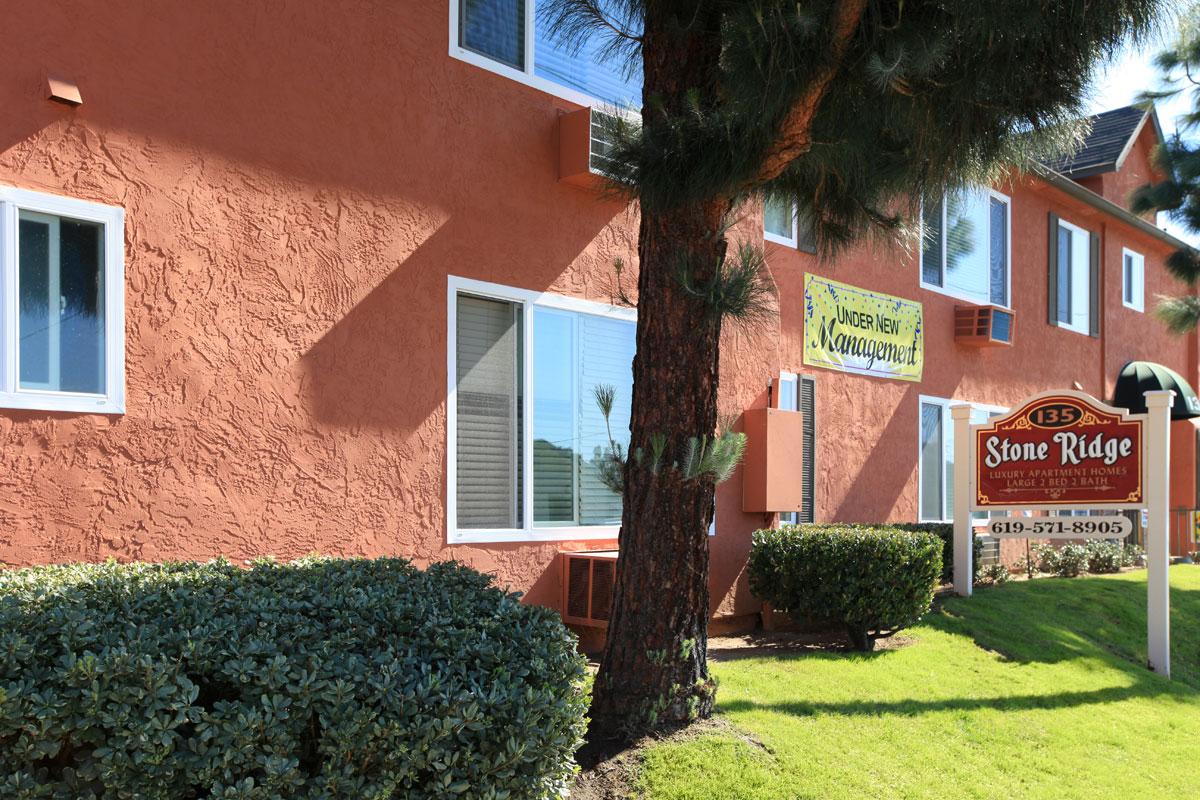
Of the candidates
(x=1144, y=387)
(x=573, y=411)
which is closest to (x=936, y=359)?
(x=1144, y=387)

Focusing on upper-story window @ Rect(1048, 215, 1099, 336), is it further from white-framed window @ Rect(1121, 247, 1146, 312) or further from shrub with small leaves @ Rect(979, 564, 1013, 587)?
shrub with small leaves @ Rect(979, 564, 1013, 587)

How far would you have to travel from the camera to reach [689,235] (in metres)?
5.68

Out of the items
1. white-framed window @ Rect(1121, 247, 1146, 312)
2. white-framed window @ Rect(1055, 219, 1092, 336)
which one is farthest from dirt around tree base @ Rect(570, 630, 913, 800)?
white-framed window @ Rect(1121, 247, 1146, 312)

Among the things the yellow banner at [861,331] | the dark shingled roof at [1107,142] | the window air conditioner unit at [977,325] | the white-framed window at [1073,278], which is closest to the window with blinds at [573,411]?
the yellow banner at [861,331]

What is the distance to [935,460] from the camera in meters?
13.6

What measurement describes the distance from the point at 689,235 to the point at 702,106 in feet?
2.37

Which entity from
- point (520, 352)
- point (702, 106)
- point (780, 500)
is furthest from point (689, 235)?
point (780, 500)

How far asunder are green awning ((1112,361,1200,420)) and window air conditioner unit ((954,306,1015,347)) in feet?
17.7

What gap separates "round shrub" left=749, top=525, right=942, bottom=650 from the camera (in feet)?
26.9

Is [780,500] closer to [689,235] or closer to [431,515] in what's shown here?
[431,515]

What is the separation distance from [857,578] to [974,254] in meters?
7.67

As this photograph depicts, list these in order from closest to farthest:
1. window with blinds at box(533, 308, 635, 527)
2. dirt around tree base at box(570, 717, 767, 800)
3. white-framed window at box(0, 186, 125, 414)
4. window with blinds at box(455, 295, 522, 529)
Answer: dirt around tree base at box(570, 717, 767, 800) < white-framed window at box(0, 186, 125, 414) < window with blinds at box(455, 295, 522, 529) < window with blinds at box(533, 308, 635, 527)

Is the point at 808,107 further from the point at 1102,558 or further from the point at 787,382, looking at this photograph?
the point at 1102,558

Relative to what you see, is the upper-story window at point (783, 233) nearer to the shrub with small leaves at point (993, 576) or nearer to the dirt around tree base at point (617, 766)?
the shrub with small leaves at point (993, 576)
